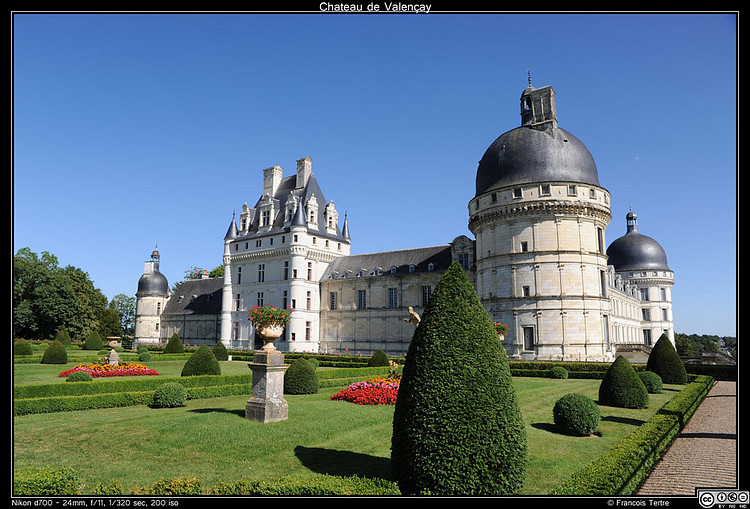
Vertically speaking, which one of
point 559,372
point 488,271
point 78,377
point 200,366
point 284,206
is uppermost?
point 284,206

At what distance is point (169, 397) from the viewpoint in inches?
650

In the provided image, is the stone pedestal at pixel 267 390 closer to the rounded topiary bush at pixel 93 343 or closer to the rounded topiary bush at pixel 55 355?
the rounded topiary bush at pixel 55 355

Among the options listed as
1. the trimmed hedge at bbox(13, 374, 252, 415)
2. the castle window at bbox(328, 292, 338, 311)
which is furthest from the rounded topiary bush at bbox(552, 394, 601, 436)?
the castle window at bbox(328, 292, 338, 311)

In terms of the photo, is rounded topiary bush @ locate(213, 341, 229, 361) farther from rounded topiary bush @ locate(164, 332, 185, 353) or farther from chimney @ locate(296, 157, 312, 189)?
chimney @ locate(296, 157, 312, 189)

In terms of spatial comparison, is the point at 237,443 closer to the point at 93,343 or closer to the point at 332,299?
the point at 332,299

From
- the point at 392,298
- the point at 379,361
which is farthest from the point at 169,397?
→ the point at 392,298

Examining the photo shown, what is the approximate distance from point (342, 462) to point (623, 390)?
11715 mm

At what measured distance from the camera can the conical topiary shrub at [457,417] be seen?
21.1 ft

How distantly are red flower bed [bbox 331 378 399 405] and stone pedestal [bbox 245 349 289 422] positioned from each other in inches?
162

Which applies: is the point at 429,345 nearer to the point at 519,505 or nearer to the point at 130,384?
the point at 519,505

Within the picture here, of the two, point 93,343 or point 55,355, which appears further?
point 93,343

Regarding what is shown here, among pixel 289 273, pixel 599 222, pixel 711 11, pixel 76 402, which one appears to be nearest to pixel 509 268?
pixel 599 222

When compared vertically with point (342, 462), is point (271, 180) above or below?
above

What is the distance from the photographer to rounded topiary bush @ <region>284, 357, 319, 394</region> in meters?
19.4
